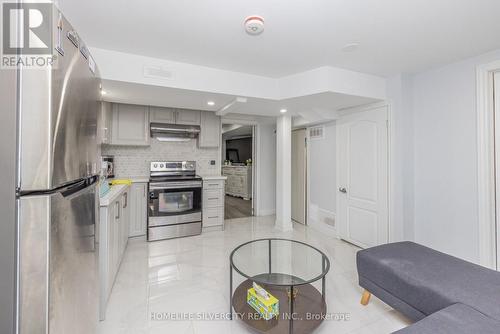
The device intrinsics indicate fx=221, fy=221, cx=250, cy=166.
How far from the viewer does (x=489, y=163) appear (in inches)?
85.6

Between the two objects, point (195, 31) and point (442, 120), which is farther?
point (442, 120)

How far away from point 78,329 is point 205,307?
1102mm

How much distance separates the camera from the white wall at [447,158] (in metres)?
2.28

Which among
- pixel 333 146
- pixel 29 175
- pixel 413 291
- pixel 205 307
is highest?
pixel 333 146

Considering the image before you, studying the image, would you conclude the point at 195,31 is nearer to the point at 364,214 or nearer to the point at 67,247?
the point at 67,247

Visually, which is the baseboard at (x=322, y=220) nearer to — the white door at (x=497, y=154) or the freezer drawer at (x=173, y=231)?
the white door at (x=497, y=154)

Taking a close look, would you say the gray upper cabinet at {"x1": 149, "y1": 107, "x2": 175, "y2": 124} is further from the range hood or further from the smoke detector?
the smoke detector

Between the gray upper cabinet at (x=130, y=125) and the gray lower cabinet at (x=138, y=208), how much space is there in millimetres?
725

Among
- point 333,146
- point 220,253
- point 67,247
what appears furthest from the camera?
point 333,146

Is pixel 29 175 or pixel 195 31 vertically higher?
pixel 195 31

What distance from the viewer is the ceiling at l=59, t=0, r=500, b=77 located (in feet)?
5.09

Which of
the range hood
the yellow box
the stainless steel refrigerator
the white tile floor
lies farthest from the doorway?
the stainless steel refrigerator

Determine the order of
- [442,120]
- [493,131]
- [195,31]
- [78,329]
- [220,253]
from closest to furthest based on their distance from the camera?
[78,329] → [195,31] → [493,131] → [442,120] → [220,253]

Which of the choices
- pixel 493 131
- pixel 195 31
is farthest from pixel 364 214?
pixel 195 31
